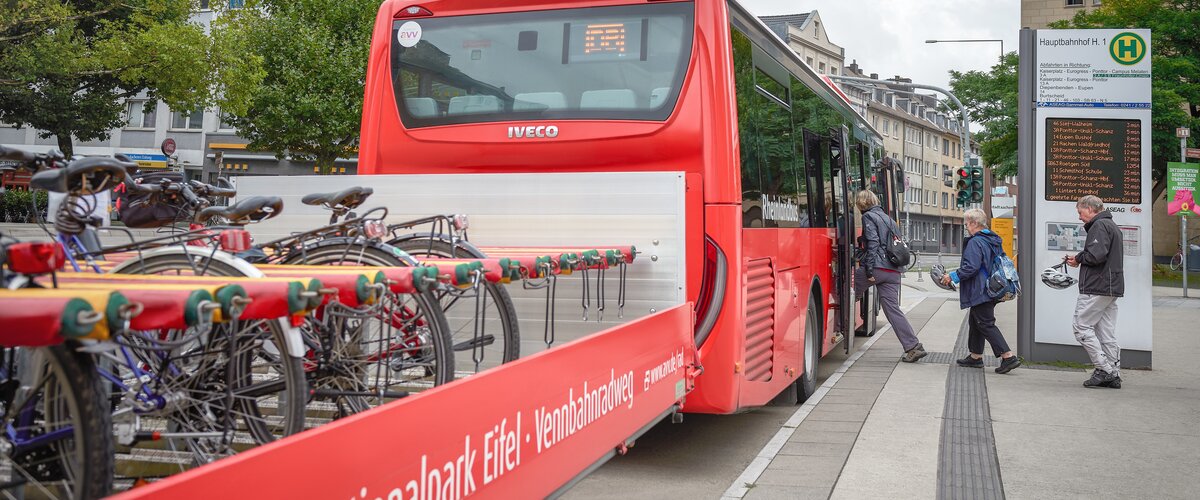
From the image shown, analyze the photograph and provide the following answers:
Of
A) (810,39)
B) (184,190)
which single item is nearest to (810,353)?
(184,190)

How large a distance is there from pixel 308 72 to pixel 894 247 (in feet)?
77.6

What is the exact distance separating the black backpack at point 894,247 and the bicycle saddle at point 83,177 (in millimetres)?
9142

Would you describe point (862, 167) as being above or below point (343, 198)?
above

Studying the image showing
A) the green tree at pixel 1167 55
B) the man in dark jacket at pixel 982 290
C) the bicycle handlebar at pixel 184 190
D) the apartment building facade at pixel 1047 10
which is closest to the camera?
the bicycle handlebar at pixel 184 190

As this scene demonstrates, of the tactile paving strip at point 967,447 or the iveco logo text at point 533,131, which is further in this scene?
the iveco logo text at point 533,131

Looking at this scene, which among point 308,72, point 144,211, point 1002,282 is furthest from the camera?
point 308,72

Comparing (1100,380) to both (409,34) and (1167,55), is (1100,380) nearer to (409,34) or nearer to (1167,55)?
(409,34)

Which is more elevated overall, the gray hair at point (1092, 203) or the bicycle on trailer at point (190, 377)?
the gray hair at point (1092, 203)

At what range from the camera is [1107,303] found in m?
9.23

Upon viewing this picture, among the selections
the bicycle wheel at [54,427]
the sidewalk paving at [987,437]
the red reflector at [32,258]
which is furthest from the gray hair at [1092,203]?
the red reflector at [32,258]

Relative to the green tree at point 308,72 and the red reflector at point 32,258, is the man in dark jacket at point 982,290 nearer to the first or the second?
the red reflector at point 32,258

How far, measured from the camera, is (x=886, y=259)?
11211 millimetres

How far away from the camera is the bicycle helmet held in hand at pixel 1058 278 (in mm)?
10516

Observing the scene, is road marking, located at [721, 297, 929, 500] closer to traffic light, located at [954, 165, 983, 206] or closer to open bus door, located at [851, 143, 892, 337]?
open bus door, located at [851, 143, 892, 337]
